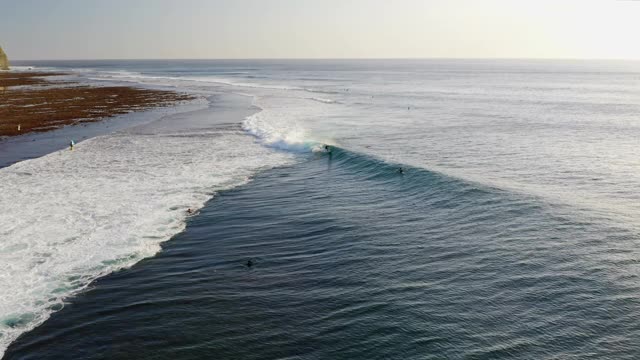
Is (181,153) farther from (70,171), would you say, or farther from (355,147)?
(355,147)

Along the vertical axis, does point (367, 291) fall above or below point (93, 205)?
below

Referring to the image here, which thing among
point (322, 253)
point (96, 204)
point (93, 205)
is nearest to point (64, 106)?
point (96, 204)

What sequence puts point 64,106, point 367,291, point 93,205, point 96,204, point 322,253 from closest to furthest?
point 367,291 < point 322,253 < point 93,205 < point 96,204 < point 64,106

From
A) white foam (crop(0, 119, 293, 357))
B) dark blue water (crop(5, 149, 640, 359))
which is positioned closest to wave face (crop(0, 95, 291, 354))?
white foam (crop(0, 119, 293, 357))

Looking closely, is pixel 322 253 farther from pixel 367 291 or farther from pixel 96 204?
pixel 96 204

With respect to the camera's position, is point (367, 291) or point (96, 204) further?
point (96, 204)

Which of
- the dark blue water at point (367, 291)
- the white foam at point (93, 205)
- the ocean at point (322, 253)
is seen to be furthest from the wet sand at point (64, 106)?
the dark blue water at point (367, 291)
